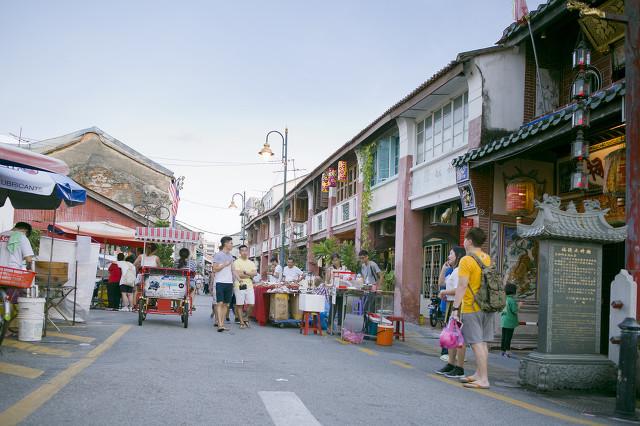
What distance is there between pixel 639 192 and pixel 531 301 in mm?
7465

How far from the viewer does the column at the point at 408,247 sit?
19688 mm

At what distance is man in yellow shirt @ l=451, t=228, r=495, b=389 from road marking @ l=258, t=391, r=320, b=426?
9.12 feet

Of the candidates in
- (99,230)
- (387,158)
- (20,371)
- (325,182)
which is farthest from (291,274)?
(20,371)

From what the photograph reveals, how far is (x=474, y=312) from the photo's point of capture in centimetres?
809

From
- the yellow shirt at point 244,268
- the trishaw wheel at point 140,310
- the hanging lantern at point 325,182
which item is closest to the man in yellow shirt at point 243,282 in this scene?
the yellow shirt at point 244,268

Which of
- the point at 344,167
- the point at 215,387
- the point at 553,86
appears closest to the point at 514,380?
the point at 215,387

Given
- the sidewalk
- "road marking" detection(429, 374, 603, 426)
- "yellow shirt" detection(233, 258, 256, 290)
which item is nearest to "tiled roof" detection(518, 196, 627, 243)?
the sidewalk

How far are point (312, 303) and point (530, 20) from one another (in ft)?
25.9

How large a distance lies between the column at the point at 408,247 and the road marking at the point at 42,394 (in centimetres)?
1238

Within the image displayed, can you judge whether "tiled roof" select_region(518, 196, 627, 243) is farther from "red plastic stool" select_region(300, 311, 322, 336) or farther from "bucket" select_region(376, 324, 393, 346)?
"red plastic stool" select_region(300, 311, 322, 336)

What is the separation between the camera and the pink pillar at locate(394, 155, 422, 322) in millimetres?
19672

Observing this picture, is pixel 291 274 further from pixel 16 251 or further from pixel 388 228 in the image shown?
pixel 16 251

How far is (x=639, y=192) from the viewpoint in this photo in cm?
802

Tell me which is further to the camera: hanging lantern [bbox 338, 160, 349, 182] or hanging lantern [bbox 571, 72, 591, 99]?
hanging lantern [bbox 338, 160, 349, 182]
